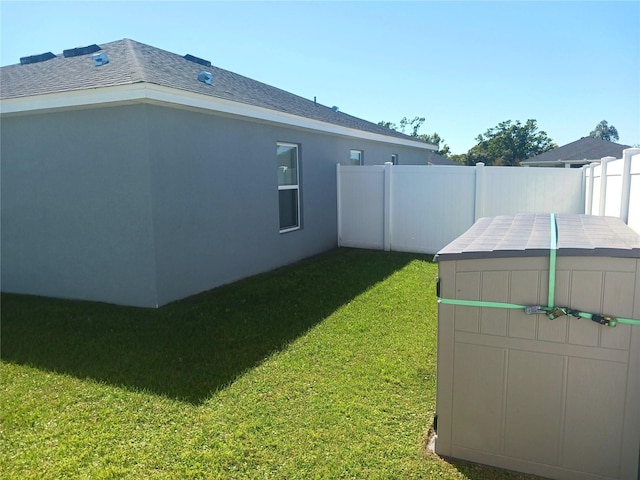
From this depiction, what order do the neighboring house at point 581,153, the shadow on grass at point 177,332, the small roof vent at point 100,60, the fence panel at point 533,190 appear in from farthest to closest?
the neighboring house at point 581,153
the fence panel at point 533,190
the small roof vent at point 100,60
the shadow on grass at point 177,332

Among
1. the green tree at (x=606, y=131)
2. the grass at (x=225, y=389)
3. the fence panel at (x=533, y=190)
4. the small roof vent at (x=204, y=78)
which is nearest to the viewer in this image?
the grass at (x=225, y=389)

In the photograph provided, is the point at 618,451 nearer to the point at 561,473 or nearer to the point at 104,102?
the point at 561,473

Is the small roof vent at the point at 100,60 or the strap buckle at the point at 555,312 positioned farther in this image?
the small roof vent at the point at 100,60

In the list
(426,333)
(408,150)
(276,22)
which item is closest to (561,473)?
(426,333)

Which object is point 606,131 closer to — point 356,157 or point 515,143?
point 515,143

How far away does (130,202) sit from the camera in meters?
5.84

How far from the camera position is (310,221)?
31.4 ft

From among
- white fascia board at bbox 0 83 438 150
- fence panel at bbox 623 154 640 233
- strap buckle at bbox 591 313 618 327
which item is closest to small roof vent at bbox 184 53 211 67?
white fascia board at bbox 0 83 438 150

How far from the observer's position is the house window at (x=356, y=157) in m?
11.7

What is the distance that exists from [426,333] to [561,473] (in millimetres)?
2473

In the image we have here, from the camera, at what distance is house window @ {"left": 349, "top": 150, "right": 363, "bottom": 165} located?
459 inches

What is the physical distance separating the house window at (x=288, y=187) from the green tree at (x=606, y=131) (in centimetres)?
7501

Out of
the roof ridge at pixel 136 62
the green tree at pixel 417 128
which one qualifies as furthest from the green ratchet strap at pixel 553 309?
the green tree at pixel 417 128

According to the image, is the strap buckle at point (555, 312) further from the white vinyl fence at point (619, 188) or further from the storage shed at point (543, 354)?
the white vinyl fence at point (619, 188)
